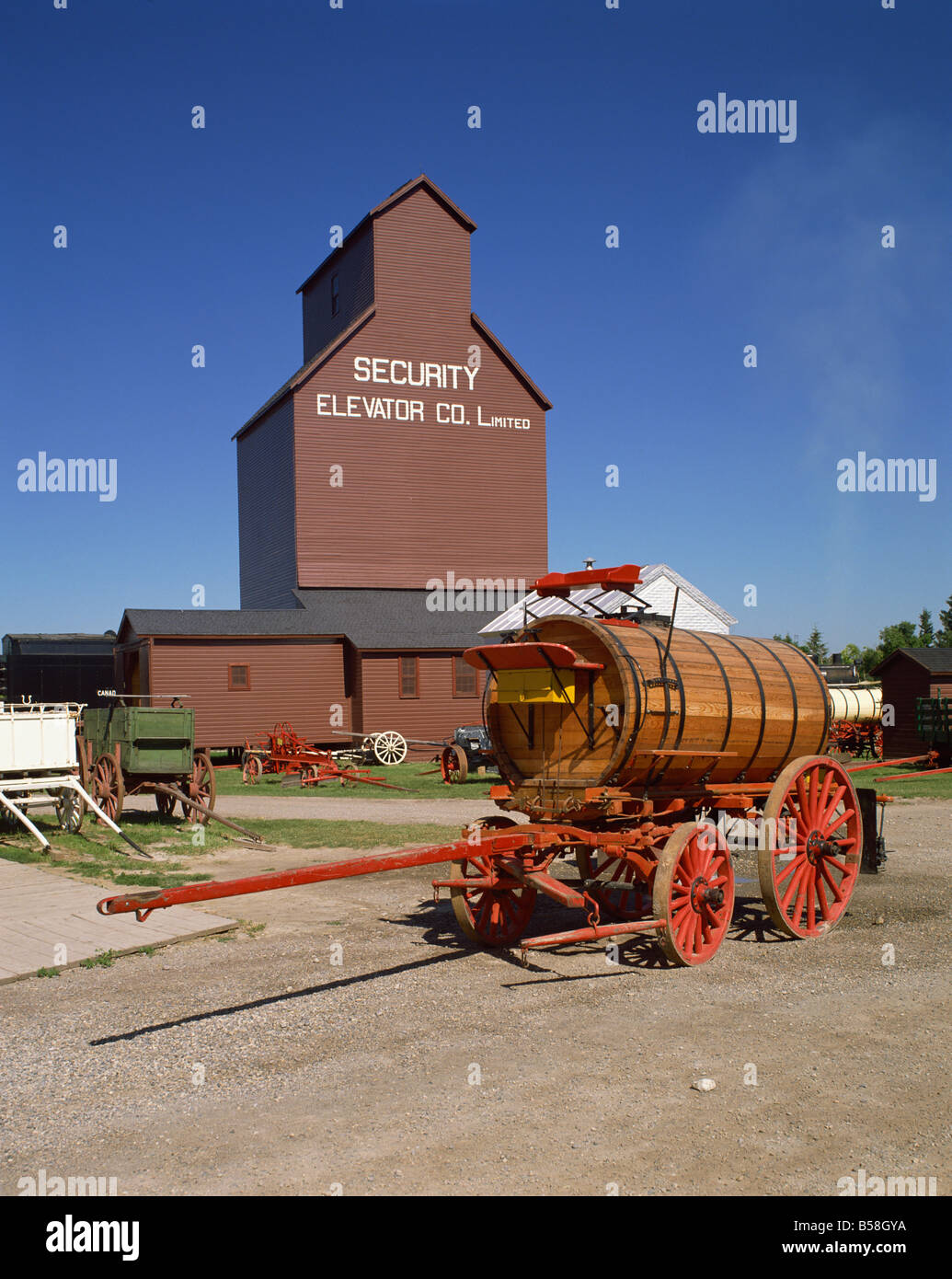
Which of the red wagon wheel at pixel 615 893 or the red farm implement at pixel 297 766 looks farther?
the red farm implement at pixel 297 766

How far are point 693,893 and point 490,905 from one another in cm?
168

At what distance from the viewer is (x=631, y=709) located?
728cm

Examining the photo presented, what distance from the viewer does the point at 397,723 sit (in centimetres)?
3083

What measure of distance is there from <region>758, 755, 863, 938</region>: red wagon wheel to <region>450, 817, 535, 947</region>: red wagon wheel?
196 cm

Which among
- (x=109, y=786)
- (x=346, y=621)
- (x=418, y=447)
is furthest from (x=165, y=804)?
(x=418, y=447)

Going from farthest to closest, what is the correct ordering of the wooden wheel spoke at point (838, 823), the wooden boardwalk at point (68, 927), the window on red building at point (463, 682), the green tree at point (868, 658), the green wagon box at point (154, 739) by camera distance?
the green tree at point (868, 658), the window on red building at point (463, 682), the green wagon box at point (154, 739), the wooden wheel spoke at point (838, 823), the wooden boardwalk at point (68, 927)

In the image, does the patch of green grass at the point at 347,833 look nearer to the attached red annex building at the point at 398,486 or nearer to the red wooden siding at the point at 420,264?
the attached red annex building at the point at 398,486

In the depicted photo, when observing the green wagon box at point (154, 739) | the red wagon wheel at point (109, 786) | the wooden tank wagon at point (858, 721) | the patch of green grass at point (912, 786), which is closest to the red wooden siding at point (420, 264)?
the wooden tank wagon at point (858, 721)

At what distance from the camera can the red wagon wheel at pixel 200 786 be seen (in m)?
15.8

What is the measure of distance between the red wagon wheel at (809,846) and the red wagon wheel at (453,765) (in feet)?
47.7

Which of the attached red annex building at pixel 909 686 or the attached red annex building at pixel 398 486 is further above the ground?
the attached red annex building at pixel 398 486

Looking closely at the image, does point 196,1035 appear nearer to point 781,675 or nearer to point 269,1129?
point 269,1129
